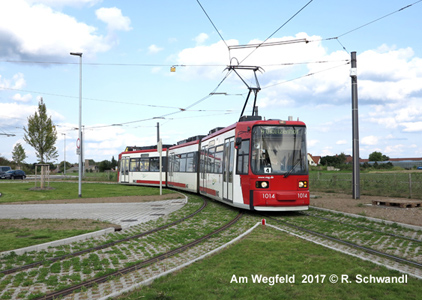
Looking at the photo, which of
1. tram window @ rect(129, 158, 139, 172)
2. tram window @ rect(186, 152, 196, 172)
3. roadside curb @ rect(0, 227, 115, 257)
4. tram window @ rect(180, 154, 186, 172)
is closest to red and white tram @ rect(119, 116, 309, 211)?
roadside curb @ rect(0, 227, 115, 257)

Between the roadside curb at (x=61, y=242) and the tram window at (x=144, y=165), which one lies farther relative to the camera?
the tram window at (x=144, y=165)

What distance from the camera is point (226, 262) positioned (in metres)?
6.88

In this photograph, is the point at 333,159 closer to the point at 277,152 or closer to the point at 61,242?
the point at 277,152

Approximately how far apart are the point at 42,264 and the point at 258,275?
3.93 metres

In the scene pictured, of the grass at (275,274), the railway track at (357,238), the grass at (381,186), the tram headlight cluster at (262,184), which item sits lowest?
the railway track at (357,238)

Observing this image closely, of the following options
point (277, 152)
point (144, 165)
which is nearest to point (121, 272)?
point (277, 152)

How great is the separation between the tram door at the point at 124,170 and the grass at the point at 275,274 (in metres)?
33.1

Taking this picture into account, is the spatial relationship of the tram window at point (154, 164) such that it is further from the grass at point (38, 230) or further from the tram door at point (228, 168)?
the grass at point (38, 230)

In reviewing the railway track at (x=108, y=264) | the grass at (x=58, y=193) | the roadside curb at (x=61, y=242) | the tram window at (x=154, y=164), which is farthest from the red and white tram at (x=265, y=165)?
the tram window at (x=154, y=164)

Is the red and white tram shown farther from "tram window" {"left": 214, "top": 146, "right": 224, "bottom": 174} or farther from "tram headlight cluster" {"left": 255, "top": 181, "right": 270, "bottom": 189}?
"tram window" {"left": 214, "top": 146, "right": 224, "bottom": 174}

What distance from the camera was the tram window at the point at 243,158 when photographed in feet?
48.0

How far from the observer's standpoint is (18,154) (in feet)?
A: 264

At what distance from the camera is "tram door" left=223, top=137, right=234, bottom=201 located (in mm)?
15991

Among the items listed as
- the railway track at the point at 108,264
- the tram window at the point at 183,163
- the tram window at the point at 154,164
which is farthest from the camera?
the tram window at the point at 154,164
